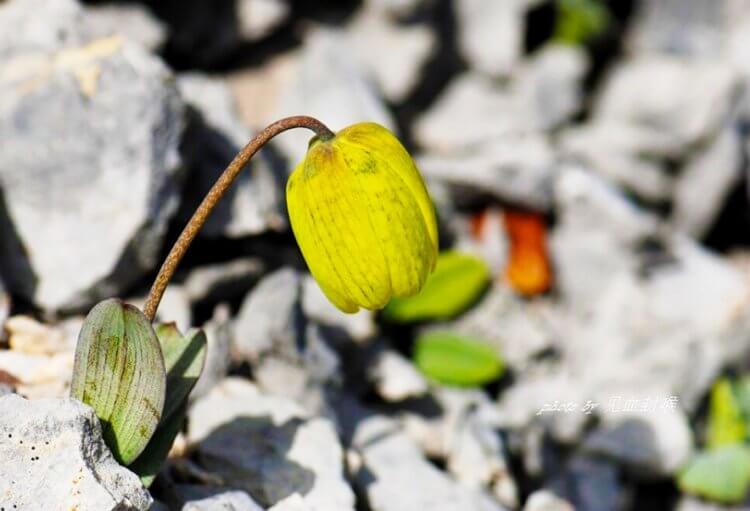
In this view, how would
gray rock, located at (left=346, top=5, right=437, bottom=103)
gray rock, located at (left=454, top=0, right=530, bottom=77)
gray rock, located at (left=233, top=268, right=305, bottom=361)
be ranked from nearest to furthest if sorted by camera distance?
gray rock, located at (left=233, top=268, right=305, bottom=361)
gray rock, located at (left=346, top=5, right=437, bottom=103)
gray rock, located at (left=454, top=0, right=530, bottom=77)

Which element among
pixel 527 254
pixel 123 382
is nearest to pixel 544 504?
pixel 123 382

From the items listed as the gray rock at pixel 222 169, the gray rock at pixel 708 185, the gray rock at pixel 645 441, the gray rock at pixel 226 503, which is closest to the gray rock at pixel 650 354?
the gray rock at pixel 645 441

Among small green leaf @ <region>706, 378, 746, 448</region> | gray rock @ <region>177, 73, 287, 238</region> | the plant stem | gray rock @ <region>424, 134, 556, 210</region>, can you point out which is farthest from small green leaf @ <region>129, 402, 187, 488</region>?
small green leaf @ <region>706, 378, 746, 448</region>

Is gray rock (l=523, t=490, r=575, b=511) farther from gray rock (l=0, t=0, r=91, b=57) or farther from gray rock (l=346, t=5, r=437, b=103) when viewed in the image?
gray rock (l=346, t=5, r=437, b=103)

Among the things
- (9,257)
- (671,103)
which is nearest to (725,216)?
(671,103)

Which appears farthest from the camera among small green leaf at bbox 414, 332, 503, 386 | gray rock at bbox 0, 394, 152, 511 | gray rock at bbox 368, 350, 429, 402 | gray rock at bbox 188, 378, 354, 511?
small green leaf at bbox 414, 332, 503, 386

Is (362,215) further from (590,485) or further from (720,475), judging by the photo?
(720,475)

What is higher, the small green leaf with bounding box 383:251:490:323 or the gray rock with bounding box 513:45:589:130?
the gray rock with bounding box 513:45:589:130

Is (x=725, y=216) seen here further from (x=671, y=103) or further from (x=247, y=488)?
(x=247, y=488)
